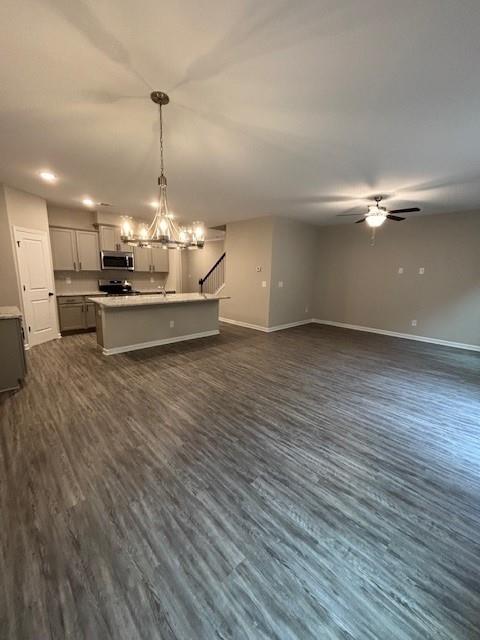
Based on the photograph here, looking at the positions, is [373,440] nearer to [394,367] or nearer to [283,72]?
[394,367]

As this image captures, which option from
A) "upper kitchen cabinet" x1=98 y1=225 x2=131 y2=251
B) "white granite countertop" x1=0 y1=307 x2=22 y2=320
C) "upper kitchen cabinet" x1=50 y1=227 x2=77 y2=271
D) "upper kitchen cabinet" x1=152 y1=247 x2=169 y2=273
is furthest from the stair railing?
"white granite countertop" x1=0 y1=307 x2=22 y2=320

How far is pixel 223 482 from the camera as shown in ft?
6.34

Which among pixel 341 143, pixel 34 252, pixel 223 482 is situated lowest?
pixel 223 482

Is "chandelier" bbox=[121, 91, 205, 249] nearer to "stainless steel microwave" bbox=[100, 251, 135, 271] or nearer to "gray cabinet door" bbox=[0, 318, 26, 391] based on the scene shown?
"gray cabinet door" bbox=[0, 318, 26, 391]

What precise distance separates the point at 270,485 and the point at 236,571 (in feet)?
2.03

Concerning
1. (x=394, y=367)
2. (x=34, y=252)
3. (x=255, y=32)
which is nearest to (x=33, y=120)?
(x=255, y=32)

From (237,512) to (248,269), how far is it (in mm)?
5615

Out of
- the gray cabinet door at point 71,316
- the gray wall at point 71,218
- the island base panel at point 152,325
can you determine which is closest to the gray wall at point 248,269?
the island base panel at point 152,325

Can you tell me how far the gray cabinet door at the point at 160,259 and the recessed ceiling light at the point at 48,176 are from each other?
10.7ft

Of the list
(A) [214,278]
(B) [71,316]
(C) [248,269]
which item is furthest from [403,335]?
(B) [71,316]

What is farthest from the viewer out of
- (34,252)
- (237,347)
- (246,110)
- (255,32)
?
(237,347)

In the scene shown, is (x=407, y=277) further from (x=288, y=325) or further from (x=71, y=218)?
(x=71, y=218)

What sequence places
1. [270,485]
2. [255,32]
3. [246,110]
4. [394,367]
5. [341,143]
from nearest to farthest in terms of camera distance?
[255,32], [270,485], [246,110], [341,143], [394,367]

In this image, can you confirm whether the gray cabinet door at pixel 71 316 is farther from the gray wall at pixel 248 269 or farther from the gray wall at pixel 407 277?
the gray wall at pixel 407 277
